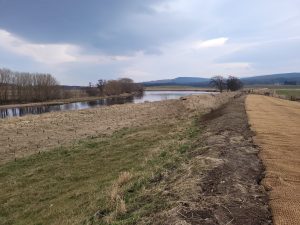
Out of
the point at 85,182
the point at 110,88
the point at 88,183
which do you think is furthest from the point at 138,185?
the point at 110,88

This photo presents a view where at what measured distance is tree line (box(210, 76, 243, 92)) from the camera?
138250 millimetres

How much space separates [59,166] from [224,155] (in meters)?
8.02

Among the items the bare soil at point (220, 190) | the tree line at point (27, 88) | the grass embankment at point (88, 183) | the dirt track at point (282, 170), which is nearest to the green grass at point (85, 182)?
the grass embankment at point (88, 183)

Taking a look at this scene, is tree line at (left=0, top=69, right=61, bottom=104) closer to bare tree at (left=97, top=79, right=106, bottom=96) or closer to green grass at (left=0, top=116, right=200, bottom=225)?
bare tree at (left=97, top=79, right=106, bottom=96)

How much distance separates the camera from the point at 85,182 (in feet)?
43.5

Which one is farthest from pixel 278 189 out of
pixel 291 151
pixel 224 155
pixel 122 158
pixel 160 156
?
pixel 122 158

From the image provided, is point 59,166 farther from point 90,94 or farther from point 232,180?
point 90,94

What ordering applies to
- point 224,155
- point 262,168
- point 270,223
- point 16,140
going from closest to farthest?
point 270,223, point 262,168, point 224,155, point 16,140

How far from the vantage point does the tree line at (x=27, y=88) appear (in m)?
118

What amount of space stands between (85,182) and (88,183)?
25 centimetres

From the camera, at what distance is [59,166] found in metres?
16.0

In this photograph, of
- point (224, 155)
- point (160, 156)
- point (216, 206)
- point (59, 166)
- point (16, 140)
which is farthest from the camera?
point (16, 140)

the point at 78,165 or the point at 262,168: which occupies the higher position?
the point at 262,168

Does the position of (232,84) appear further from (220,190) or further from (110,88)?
(220,190)
